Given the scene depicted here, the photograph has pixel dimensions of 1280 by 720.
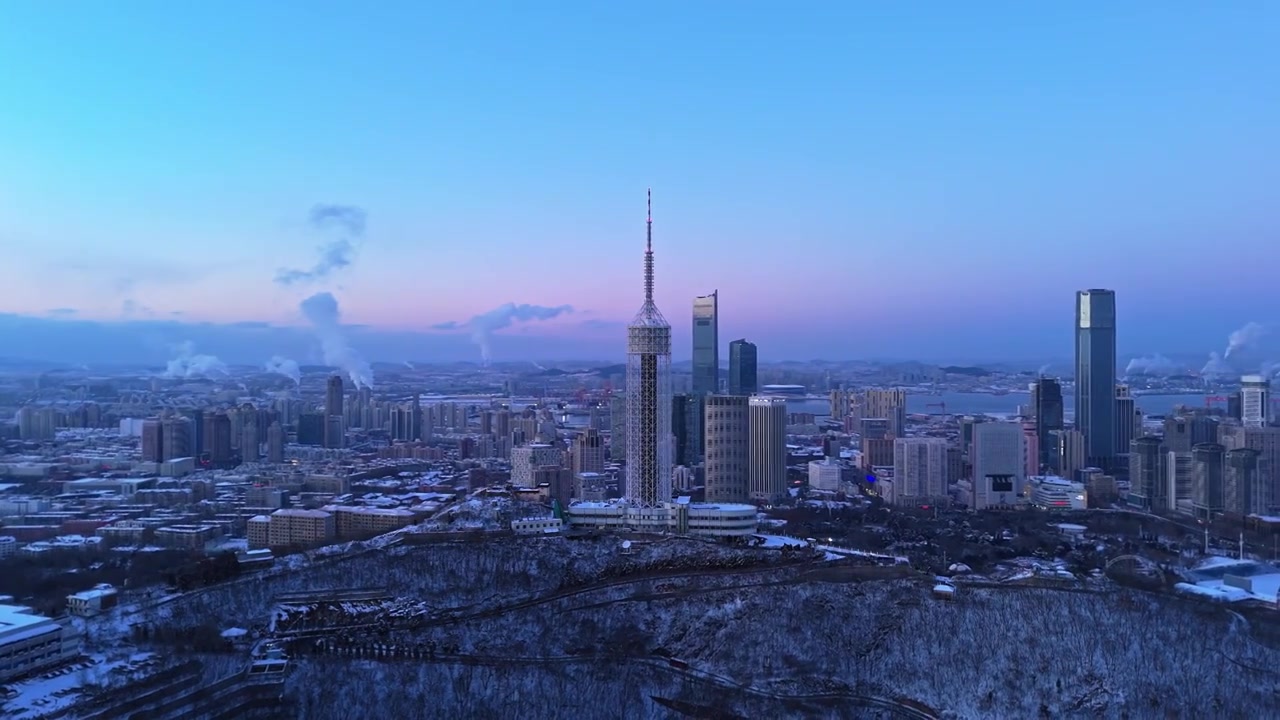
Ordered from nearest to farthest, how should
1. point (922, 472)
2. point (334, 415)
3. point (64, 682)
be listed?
point (64, 682)
point (922, 472)
point (334, 415)

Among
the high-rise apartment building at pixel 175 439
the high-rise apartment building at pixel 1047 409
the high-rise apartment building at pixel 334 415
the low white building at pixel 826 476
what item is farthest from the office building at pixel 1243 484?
the high-rise apartment building at pixel 175 439

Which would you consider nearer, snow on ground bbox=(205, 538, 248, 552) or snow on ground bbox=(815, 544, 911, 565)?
snow on ground bbox=(815, 544, 911, 565)

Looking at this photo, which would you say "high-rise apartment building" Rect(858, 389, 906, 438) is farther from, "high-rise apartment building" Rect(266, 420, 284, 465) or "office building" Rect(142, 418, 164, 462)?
"office building" Rect(142, 418, 164, 462)

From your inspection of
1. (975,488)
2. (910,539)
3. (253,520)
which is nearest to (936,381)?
(975,488)

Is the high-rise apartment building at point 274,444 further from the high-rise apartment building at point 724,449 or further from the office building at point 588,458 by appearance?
the high-rise apartment building at point 724,449

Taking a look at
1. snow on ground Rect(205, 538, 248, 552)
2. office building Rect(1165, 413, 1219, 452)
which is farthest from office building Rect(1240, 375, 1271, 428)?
snow on ground Rect(205, 538, 248, 552)

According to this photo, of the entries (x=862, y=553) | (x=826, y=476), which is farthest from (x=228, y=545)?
(x=826, y=476)

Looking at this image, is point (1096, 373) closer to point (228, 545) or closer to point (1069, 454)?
point (1069, 454)
